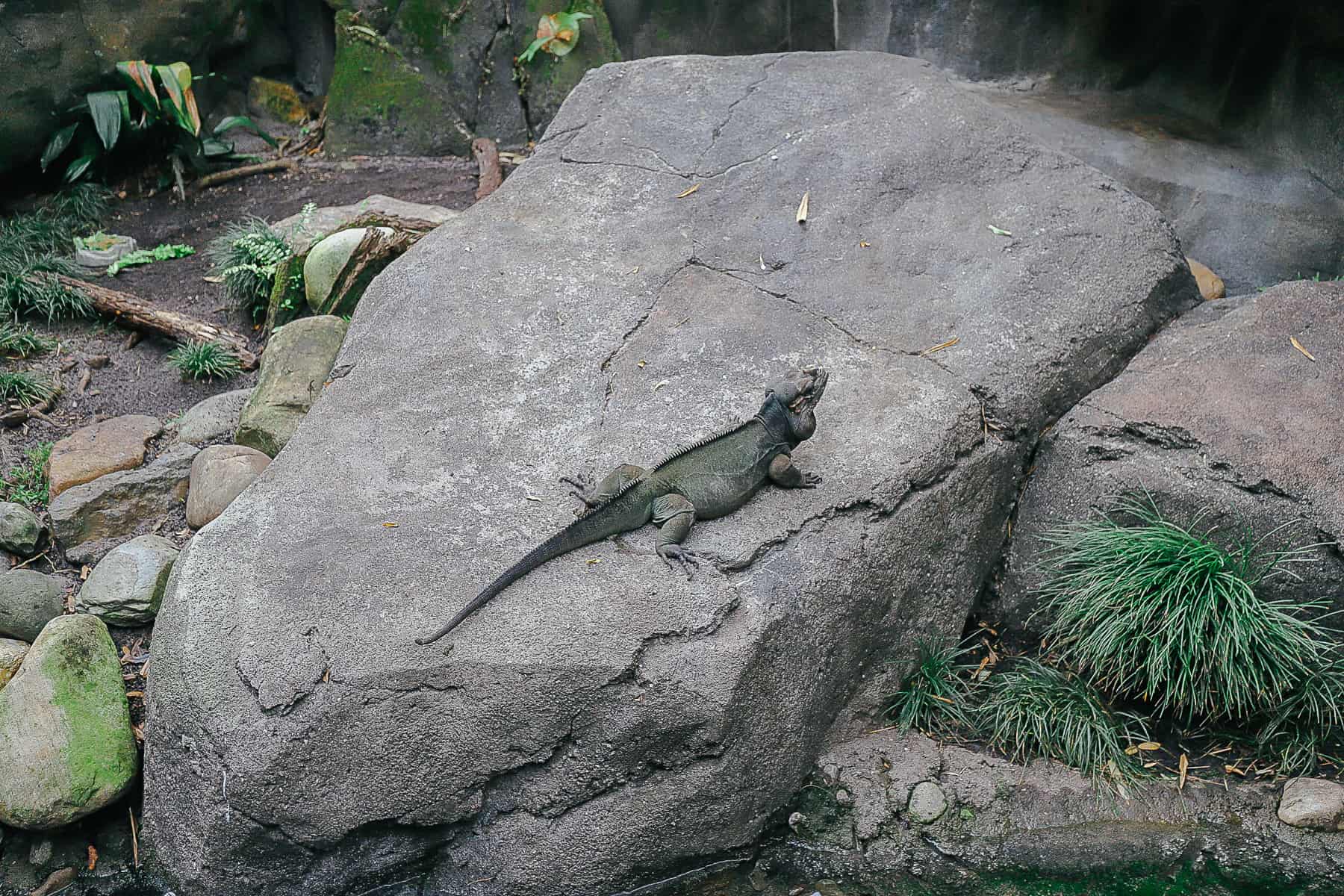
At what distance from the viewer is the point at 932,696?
17.4 ft

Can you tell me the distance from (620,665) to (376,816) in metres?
1.09

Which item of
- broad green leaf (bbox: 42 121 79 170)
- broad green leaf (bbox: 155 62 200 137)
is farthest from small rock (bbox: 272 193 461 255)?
broad green leaf (bbox: 42 121 79 170)

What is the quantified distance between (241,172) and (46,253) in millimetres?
2037

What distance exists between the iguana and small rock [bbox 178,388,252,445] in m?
3.01

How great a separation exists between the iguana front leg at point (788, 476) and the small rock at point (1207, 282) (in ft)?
12.3

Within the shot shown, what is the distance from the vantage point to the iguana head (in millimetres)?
4945

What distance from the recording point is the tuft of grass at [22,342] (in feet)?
26.0

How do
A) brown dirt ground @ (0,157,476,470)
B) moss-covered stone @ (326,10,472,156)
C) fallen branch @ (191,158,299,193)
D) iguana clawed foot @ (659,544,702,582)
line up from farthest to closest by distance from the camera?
moss-covered stone @ (326,10,472,156) < fallen branch @ (191,158,299,193) < brown dirt ground @ (0,157,476,470) < iguana clawed foot @ (659,544,702,582)

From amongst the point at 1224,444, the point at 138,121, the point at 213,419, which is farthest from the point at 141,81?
the point at 1224,444

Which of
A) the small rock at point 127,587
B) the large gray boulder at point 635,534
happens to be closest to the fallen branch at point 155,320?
the large gray boulder at point 635,534

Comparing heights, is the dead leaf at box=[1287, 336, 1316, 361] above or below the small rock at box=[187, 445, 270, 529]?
above

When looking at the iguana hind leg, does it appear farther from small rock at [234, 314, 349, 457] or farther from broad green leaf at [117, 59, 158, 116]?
broad green leaf at [117, 59, 158, 116]

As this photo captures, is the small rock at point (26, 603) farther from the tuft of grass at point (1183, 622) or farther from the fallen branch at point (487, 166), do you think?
the fallen branch at point (487, 166)

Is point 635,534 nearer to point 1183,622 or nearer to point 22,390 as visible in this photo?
point 1183,622
